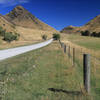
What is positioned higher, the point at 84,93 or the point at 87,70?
the point at 87,70

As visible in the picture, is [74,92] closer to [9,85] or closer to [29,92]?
[29,92]

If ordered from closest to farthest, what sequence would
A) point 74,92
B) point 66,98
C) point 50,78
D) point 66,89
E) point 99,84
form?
point 66,98, point 74,92, point 66,89, point 99,84, point 50,78

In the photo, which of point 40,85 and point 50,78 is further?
point 50,78

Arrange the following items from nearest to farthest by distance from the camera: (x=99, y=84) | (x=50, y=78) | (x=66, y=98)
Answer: (x=66, y=98) → (x=99, y=84) → (x=50, y=78)

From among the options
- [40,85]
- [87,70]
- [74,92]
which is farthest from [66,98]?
[40,85]

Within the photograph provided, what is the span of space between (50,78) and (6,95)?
2741mm

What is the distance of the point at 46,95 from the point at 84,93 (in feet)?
4.26

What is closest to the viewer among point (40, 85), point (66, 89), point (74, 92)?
point (74, 92)

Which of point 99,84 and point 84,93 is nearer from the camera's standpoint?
point 84,93

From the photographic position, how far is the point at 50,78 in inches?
298

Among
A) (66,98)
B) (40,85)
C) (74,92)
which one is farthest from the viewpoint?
(40,85)

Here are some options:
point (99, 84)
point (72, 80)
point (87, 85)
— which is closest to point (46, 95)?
point (87, 85)

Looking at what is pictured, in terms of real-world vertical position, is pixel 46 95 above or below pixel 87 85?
below

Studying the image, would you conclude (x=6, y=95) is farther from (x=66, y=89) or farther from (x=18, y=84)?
(x=66, y=89)
